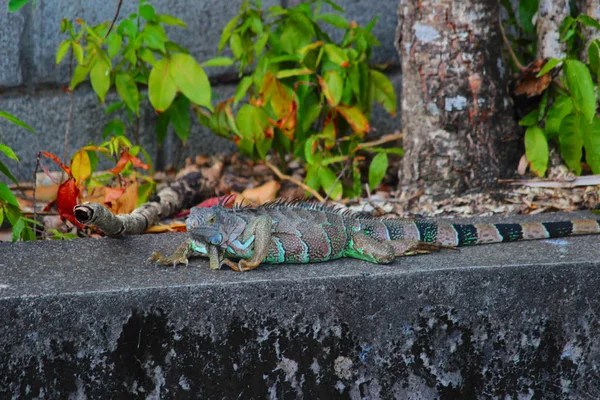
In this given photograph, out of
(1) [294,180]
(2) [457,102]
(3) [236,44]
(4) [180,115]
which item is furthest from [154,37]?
(2) [457,102]

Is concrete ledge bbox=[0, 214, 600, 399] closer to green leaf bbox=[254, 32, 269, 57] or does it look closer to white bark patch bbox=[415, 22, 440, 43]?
white bark patch bbox=[415, 22, 440, 43]

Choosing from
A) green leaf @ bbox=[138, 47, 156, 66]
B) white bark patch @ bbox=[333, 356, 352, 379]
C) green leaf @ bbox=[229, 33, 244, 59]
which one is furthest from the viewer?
green leaf @ bbox=[229, 33, 244, 59]

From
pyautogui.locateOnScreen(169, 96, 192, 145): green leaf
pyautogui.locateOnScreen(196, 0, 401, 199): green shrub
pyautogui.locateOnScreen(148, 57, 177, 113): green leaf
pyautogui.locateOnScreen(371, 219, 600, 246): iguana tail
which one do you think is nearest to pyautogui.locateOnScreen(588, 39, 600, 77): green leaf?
pyautogui.locateOnScreen(371, 219, 600, 246): iguana tail

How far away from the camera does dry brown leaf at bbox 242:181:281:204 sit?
449 centimetres

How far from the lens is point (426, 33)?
13.2 ft

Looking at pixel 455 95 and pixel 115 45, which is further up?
pixel 115 45

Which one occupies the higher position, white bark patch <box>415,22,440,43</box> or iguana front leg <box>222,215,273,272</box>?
white bark patch <box>415,22,440,43</box>

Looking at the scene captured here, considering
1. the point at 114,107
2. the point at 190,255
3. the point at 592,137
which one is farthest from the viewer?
the point at 114,107

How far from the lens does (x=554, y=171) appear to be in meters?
4.27

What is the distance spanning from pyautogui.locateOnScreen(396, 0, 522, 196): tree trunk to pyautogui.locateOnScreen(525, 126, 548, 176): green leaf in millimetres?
115

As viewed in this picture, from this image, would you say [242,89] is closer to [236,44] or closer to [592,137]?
[236,44]

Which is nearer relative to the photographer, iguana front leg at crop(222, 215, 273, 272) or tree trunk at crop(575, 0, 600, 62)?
iguana front leg at crop(222, 215, 273, 272)

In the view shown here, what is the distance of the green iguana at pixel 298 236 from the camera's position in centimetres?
288

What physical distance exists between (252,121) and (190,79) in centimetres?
53
